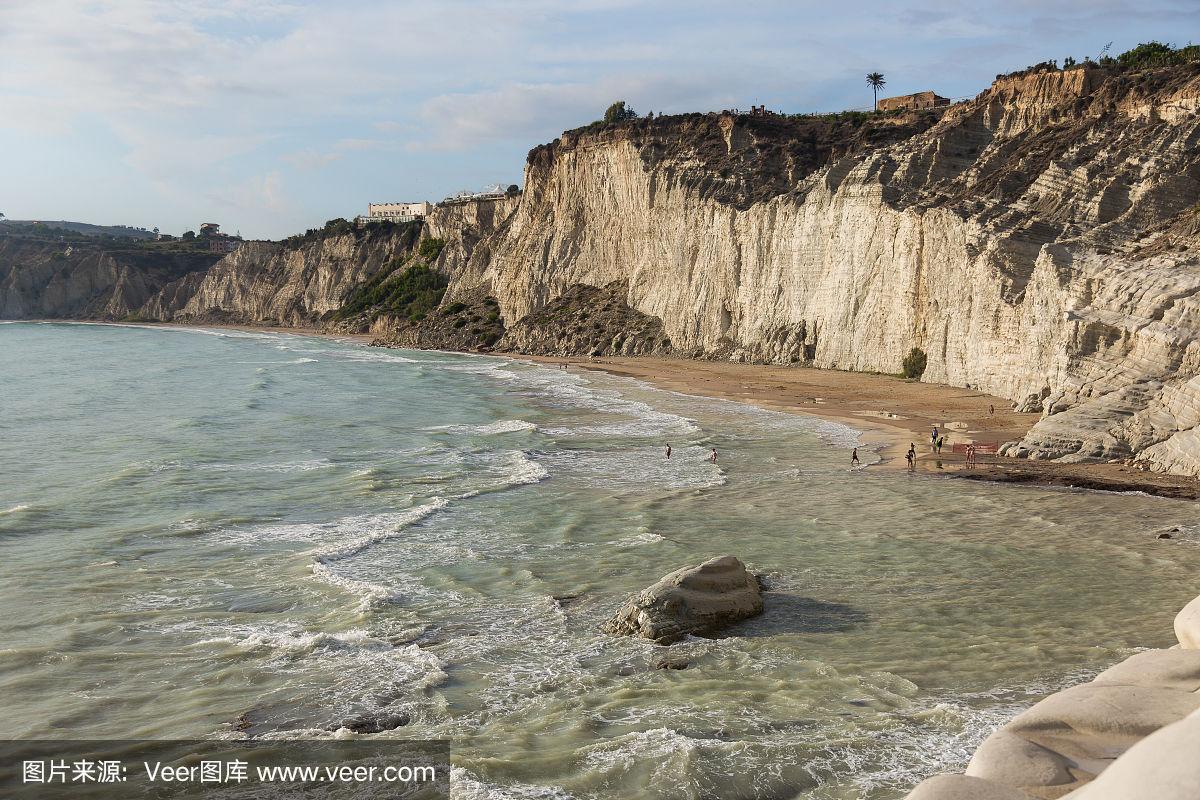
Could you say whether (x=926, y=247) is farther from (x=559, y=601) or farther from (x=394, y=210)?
(x=394, y=210)

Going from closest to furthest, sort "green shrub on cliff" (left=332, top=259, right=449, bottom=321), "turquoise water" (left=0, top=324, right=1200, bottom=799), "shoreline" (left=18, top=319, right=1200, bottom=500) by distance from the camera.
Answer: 1. "turquoise water" (left=0, top=324, right=1200, bottom=799)
2. "shoreline" (left=18, top=319, right=1200, bottom=500)
3. "green shrub on cliff" (left=332, top=259, right=449, bottom=321)

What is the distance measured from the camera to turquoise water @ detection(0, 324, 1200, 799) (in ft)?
37.4

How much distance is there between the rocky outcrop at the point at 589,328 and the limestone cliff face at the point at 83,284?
10217cm

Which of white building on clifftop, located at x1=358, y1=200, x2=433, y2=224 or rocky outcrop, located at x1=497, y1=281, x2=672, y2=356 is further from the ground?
white building on clifftop, located at x1=358, y1=200, x2=433, y2=224

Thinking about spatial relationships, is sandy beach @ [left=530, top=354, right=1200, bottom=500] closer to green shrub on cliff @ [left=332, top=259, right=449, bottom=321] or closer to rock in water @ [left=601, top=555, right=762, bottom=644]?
rock in water @ [left=601, top=555, right=762, bottom=644]

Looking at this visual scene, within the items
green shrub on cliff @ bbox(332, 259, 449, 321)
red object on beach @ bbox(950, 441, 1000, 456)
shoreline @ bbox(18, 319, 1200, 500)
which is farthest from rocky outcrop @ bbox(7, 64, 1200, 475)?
green shrub on cliff @ bbox(332, 259, 449, 321)

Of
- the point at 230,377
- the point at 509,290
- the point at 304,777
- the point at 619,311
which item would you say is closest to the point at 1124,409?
the point at 304,777

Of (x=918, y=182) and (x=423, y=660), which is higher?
(x=918, y=182)

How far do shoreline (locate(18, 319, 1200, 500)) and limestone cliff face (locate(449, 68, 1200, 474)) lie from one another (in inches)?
44.6

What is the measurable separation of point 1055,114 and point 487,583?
4751 cm

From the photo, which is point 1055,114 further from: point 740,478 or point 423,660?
point 423,660

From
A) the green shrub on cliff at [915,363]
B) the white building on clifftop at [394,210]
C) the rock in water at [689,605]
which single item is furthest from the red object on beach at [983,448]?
the white building on clifftop at [394,210]

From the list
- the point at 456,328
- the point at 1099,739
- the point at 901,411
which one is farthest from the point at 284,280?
the point at 1099,739

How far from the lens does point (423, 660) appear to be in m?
13.7
